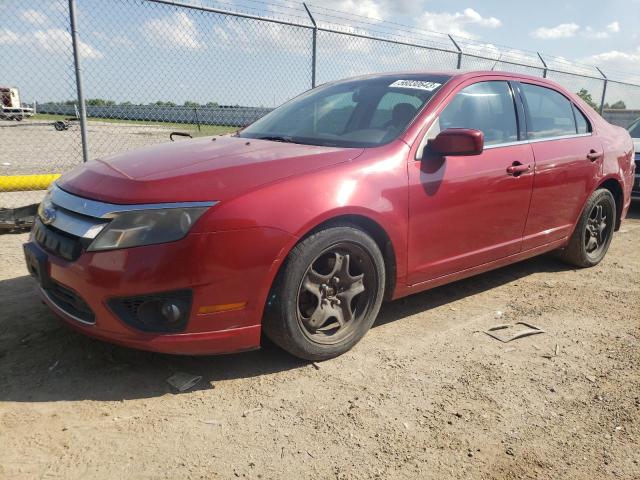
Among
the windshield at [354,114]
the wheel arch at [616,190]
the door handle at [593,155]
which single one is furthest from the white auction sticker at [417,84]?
the wheel arch at [616,190]

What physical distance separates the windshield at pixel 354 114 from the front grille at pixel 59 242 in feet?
4.71

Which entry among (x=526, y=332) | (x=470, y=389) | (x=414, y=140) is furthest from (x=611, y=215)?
(x=470, y=389)

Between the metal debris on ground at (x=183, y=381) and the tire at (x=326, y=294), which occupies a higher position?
the tire at (x=326, y=294)

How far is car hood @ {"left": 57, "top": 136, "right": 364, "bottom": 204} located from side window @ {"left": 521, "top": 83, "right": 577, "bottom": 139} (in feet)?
5.67

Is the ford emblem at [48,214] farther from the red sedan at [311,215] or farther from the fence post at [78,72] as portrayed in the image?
the fence post at [78,72]

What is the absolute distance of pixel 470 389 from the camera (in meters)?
2.63

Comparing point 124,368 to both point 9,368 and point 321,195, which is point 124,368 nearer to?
point 9,368

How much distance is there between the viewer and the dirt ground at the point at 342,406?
2.05m

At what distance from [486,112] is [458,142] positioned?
0.80m

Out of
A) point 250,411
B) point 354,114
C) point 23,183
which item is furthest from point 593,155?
point 23,183

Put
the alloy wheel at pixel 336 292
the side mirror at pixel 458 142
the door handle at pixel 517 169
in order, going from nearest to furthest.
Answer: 1. the alloy wheel at pixel 336 292
2. the side mirror at pixel 458 142
3. the door handle at pixel 517 169

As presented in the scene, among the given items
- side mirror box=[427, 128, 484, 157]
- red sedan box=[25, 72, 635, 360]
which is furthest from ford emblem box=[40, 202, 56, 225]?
side mirror box=[427, 128, 484, 157]

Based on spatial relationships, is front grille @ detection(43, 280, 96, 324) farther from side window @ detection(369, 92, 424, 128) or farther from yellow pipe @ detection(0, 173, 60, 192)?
yellow pipe @ detection(0, 173, 60, 192)

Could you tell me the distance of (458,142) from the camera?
2.98 meters
